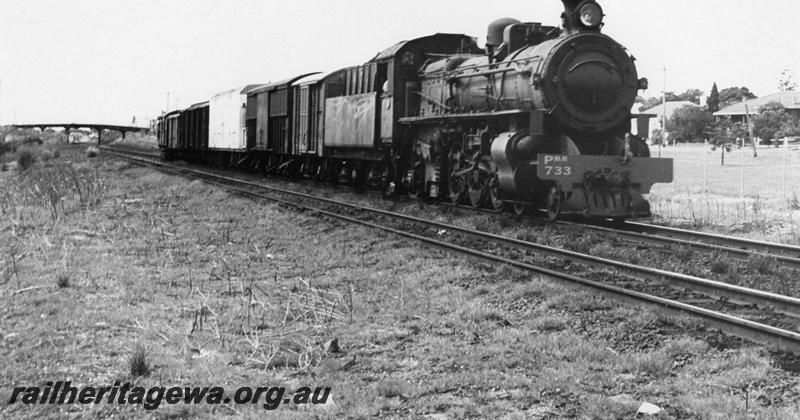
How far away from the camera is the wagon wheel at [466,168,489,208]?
1487 centimetres

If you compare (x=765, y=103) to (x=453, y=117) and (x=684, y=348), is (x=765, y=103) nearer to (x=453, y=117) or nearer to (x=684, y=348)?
(x=453, y=117)

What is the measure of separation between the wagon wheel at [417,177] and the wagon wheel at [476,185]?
220cm

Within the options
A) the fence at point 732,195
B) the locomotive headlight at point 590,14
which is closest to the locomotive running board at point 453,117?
the locomotive headlight at point 590,14

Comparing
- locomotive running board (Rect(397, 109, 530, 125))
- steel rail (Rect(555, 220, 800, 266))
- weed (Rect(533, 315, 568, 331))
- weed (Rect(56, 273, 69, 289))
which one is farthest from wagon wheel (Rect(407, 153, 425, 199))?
weed (Rect(533, 315, 568, 331))

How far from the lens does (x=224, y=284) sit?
868 centimetres

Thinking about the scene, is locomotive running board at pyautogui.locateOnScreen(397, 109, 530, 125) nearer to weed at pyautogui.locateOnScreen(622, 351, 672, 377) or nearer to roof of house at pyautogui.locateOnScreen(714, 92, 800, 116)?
weed at pyautogui.locateOnScreen(622, 351, 672, 377)

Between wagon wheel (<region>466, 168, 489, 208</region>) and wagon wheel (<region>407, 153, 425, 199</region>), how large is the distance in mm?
2198

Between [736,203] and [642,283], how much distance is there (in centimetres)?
1140

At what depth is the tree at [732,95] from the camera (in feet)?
342

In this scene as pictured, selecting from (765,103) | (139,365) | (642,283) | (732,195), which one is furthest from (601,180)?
(765,103)

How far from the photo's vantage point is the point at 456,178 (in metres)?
16.0

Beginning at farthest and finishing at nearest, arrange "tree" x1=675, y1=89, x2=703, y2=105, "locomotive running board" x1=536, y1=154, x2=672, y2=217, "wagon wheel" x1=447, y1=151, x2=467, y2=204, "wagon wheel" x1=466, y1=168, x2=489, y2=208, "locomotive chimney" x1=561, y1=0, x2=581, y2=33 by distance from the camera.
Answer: "tree" x1=675, y1=89, x2=703, y2=105 → "wagon wheel" x1=447, y1=151, x2=467, y2=204 → "wagon wheel" x1=466, y1=168, x2=489, y2=208 → "locomotive chimney" x1=561, y1=0, x2=581, y2=33 → "locomotive running board" x1=536, y1=154, x2=672, y2=217

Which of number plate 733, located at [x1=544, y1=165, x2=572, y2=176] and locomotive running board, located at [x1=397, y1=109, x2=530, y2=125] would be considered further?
locomotive running board, located at [x1=397, y1=109, x2=530, y2=125]

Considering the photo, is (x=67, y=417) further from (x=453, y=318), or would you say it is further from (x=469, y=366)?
(x=453, y=318)
